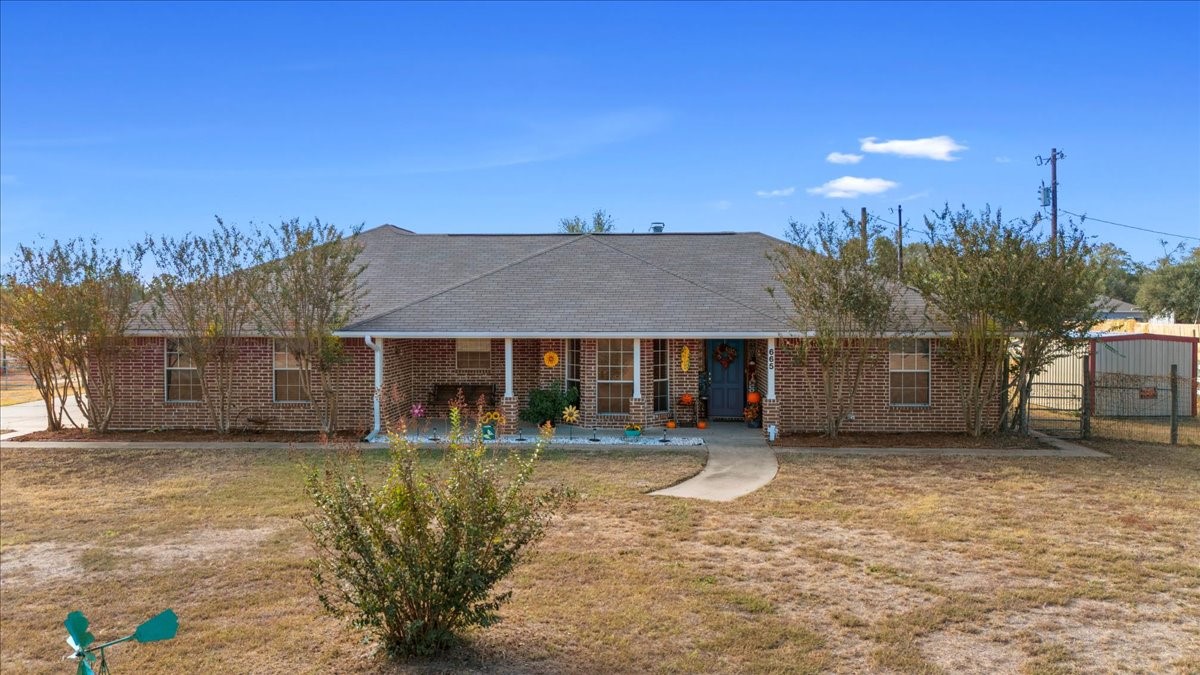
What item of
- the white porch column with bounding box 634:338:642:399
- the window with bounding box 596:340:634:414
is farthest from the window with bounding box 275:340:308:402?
the white porch column with bounding box 634:338:642:399

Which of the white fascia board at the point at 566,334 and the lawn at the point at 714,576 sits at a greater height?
the white fascia board at the point at 566,334

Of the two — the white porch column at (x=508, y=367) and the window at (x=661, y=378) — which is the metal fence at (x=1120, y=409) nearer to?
the window at (x=661, y=378)

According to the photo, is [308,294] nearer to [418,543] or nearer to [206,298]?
[206,298]

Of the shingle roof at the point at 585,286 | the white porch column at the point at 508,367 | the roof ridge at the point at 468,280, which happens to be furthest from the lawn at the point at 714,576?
the roof ridge at the point at 468,280

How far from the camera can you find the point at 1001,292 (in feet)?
46.1

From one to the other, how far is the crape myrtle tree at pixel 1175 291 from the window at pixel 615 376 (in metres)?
43.0

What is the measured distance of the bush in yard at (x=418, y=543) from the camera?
18.7ft

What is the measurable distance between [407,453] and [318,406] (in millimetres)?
11468

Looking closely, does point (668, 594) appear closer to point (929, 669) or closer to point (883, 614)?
point (883, 614)

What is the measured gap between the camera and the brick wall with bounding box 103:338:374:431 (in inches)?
656

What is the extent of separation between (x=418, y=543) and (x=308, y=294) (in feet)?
34.5

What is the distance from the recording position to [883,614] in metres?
6.79

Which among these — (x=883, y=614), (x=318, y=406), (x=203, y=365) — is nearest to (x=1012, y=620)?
(x=883, y=614)

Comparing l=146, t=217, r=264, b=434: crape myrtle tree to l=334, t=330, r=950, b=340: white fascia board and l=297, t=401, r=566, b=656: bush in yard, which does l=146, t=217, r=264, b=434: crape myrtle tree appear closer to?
l=334, t=330, r=950, b=340: white fascia board
